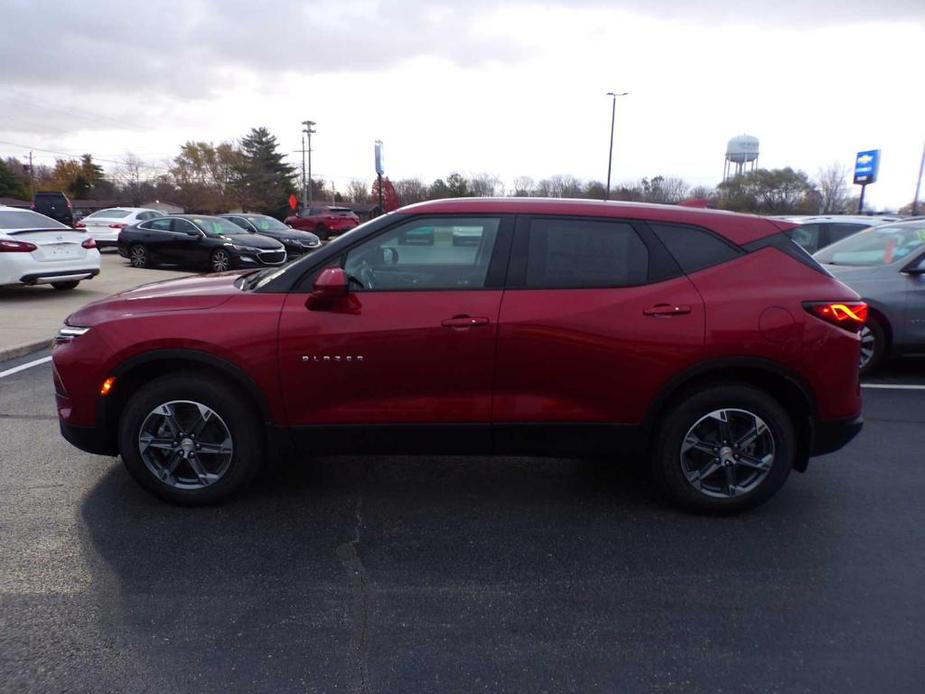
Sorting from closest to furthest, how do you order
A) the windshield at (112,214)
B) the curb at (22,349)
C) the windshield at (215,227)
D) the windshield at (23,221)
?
1. the curb at (22,349)
2. the windshield at (23,221)
3. the windshield at (215,227)
4. the windshield at (112,214)

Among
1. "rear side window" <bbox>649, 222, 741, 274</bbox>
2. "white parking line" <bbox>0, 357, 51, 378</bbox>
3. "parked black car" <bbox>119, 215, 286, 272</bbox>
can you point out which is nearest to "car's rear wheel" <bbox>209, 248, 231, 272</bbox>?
"parked black car" <bbox>119, 215, 286, 272</bbox>

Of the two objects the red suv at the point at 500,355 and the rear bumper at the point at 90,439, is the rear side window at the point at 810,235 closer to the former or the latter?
the red suv at the point at 500,355

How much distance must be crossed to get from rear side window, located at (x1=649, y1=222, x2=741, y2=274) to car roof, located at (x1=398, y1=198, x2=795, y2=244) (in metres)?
0.05

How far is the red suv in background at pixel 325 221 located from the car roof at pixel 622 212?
30.3 metres

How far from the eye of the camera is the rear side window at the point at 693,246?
3854mm

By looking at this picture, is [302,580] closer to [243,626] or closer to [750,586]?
[243,626]

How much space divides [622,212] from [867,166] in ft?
103

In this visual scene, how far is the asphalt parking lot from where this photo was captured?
2639 mm

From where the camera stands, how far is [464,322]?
3.67 metres

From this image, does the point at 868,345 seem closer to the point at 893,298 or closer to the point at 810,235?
→ the point at 893,298

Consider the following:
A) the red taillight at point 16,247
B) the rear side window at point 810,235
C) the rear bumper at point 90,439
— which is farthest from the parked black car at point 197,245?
the rear bumper at point 90,439

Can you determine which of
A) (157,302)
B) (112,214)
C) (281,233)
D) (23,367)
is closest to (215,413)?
(157,302)

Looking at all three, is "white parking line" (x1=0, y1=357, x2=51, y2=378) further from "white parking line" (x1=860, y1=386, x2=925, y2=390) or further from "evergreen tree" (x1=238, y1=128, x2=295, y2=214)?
"evergreen tree" (x1=238, y1=128, x2=295, y2=214)

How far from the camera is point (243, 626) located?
2.90 metres
